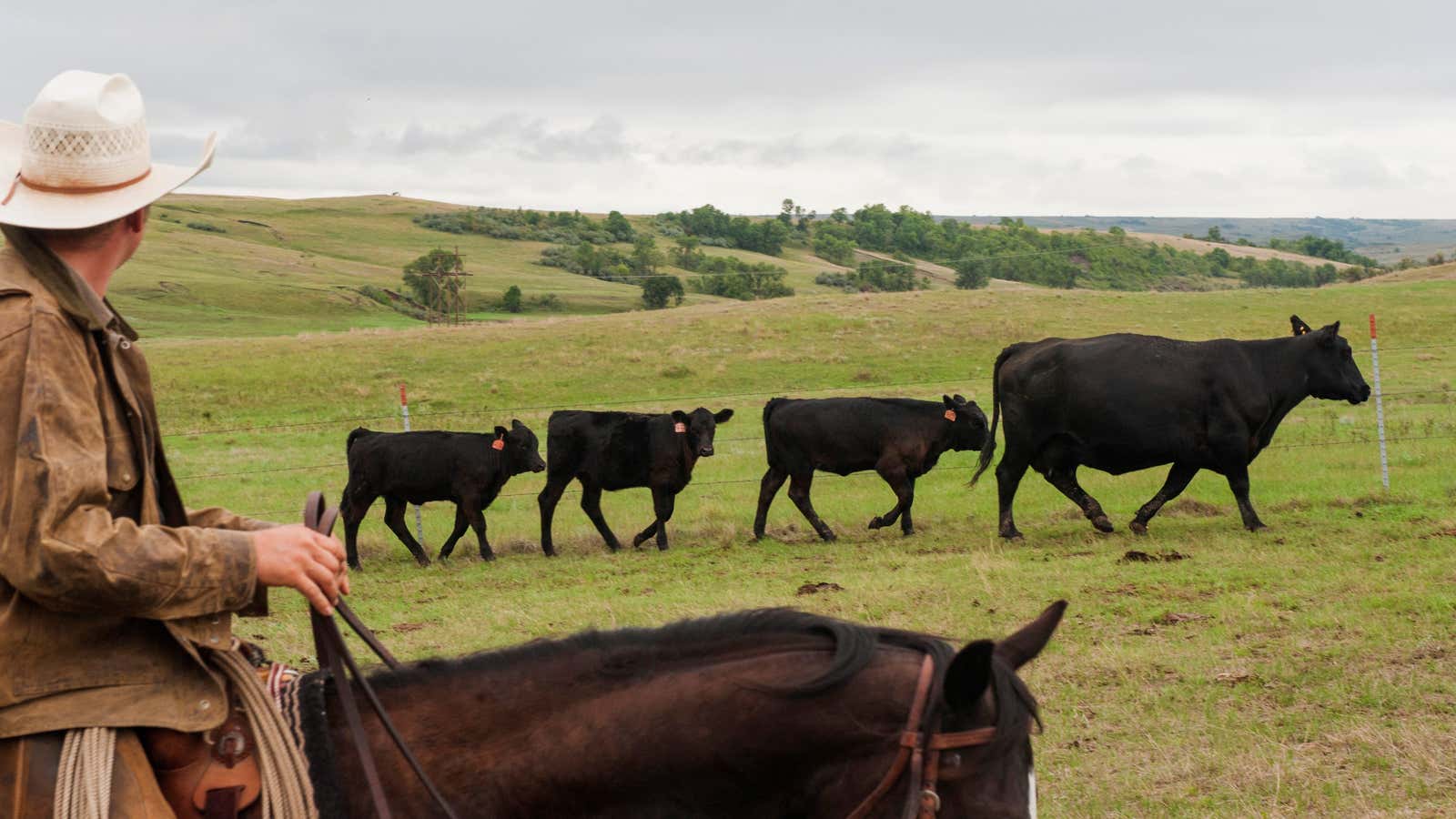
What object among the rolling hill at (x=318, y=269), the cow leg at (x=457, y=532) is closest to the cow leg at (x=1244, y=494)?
the cow leg at (x=457, y=532)

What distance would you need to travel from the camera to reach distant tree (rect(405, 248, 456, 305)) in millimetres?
86750

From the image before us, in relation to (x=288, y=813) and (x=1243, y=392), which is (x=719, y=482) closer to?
(x=1243, y=392)

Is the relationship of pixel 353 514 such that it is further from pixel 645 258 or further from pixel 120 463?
pixel 645 258

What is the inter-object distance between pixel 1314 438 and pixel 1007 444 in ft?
28.8

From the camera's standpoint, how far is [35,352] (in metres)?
2.41

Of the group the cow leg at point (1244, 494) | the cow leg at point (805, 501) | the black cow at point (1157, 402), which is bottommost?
the cow leg at point (805, 501)

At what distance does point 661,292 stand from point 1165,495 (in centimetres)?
7336

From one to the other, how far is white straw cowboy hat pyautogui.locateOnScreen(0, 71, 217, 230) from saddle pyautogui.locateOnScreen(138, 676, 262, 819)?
104 centimetres

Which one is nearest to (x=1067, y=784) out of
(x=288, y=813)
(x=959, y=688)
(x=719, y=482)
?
(x=959, y=688)

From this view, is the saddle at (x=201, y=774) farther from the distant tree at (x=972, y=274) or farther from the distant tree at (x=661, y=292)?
the distant tree at (x=972, y=274)

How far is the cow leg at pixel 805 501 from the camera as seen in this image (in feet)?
52.0

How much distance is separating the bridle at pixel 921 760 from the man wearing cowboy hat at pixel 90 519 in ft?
3.79

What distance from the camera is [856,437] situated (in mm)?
16891

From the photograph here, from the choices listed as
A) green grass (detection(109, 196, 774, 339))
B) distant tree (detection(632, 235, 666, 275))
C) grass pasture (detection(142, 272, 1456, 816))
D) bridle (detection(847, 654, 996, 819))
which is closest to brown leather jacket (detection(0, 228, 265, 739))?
bridle (detection(847, 654, 996, 819))
